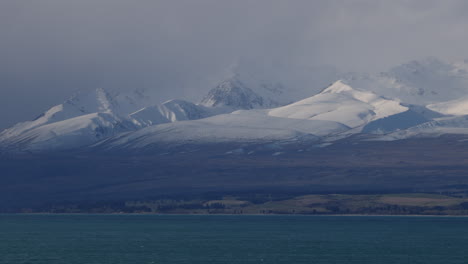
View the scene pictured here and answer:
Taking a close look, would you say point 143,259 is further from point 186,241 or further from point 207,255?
point 186,241

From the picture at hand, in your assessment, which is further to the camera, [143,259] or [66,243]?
[66,243]

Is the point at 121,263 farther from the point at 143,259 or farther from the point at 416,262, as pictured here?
the point at 416,262

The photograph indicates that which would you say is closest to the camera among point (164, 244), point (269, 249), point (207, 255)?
point (207, 255)

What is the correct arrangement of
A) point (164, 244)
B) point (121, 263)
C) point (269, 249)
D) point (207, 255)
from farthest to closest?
point (164, 244) → point (269, 249) → point (207, 255) → point (121, 263)

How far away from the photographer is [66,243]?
627ft

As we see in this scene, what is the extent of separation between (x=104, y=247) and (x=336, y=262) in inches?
1770

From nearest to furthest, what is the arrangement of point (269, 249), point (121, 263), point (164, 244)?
point (121, 263) → point (269, 249) → point (164, 244)

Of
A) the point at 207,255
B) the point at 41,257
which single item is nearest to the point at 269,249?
the point at 207,255

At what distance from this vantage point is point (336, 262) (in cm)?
15250

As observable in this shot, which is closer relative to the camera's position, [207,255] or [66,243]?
[207,255]

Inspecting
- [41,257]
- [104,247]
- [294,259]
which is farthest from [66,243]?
[294,259]

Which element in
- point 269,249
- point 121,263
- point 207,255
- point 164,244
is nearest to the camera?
point 121,263

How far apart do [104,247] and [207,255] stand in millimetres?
23477

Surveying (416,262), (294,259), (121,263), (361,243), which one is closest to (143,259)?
(121,263)
